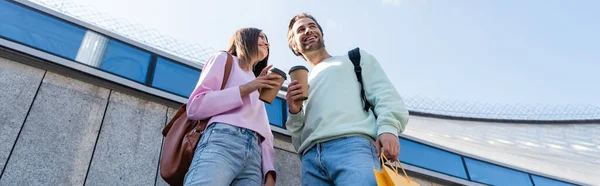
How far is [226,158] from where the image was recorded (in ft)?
6.35

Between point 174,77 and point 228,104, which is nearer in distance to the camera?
point 228,104

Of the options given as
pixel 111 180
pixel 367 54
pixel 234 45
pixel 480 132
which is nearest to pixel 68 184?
pixel 111 180

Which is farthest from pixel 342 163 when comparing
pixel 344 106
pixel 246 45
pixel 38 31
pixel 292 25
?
pixel 38 31

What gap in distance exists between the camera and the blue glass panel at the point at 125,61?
3.76m

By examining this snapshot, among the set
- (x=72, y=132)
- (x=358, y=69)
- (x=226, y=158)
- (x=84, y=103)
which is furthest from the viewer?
(x=84, y=103)

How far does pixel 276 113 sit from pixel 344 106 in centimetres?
210

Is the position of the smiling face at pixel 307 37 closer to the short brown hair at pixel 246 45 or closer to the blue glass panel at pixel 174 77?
the short brown hair at pixel 246 45

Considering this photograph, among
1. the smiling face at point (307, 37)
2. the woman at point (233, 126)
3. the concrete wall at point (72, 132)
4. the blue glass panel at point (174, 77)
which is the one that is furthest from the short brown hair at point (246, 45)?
the blue glass panel at point (174, 77)

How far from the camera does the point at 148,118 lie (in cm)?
357

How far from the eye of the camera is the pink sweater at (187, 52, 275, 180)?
2148 mm

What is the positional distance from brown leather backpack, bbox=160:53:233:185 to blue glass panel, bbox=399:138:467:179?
9.45ft

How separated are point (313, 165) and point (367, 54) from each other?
760 millimetres

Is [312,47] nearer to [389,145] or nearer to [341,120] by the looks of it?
[341,120]

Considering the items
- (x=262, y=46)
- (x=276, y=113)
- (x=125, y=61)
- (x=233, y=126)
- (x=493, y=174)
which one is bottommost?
(x=493, y=174)
